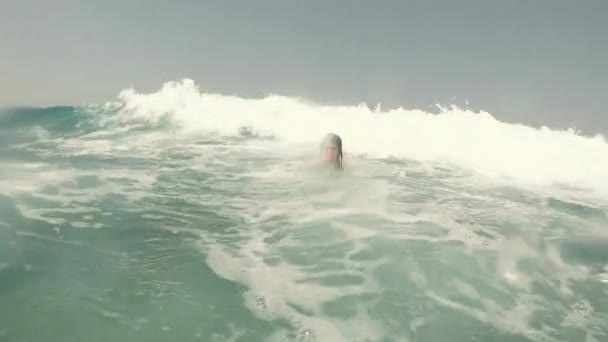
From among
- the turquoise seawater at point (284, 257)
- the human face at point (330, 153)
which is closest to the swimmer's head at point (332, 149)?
the human face at point (330, 153)

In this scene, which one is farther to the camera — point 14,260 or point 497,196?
point 497,196

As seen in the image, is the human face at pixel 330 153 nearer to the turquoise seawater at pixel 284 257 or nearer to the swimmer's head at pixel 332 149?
the swimmer's head at pixel 332 149

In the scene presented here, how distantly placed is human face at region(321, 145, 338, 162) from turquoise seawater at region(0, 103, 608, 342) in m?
0.72

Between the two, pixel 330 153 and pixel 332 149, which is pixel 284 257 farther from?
pixel 330 153

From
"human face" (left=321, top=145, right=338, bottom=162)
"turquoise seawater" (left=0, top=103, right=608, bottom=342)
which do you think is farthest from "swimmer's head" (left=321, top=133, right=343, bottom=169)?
"turquoise seawater" (left=0, top=103, right=608, bottom=342)

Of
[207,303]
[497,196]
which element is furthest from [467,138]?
[207,303]

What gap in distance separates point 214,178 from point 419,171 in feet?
23.5

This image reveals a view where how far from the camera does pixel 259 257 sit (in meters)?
7.44

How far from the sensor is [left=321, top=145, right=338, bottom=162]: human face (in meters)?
13.2

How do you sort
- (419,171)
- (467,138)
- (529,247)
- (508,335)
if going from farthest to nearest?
(467,138) → (419,171) → (529,247) → (508,335)

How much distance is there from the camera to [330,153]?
534 inches

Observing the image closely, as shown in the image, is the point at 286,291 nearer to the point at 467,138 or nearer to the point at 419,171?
the point at 419,171

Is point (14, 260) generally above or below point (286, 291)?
above

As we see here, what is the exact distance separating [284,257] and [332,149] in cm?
625
